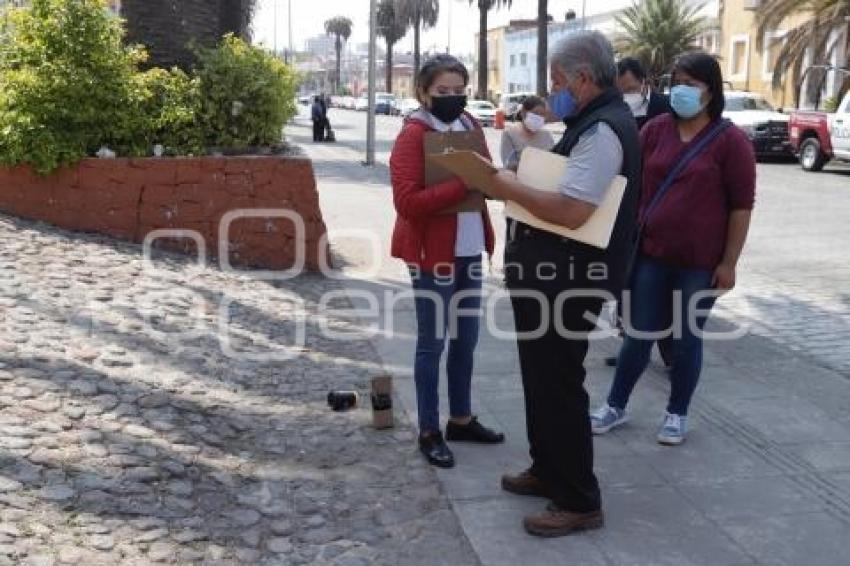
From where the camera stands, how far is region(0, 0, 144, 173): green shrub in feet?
25.6

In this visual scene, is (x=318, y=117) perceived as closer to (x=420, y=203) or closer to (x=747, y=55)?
(x=747, y=55)

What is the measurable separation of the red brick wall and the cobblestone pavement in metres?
1.40

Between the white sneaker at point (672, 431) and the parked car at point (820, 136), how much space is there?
50.9 feet

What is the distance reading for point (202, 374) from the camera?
208 inches

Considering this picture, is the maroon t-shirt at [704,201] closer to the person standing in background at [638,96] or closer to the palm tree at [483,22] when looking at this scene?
the person standing in background at [638,96]

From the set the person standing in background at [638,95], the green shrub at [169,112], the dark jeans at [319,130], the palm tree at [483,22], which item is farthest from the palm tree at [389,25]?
the person standing in background at [638,95]

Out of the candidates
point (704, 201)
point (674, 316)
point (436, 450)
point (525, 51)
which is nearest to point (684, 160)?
point (704, 201)

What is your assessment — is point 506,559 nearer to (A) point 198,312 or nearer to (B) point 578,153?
(B) point 578,153

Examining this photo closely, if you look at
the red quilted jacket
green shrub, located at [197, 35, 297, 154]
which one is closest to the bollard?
the red quilted jacket

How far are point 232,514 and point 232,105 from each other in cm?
594

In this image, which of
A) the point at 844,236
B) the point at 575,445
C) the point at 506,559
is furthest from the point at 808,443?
the point at 844,236

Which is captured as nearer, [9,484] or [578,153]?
[578,153]

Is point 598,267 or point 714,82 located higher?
point 714,82

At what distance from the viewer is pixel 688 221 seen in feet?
13.6
